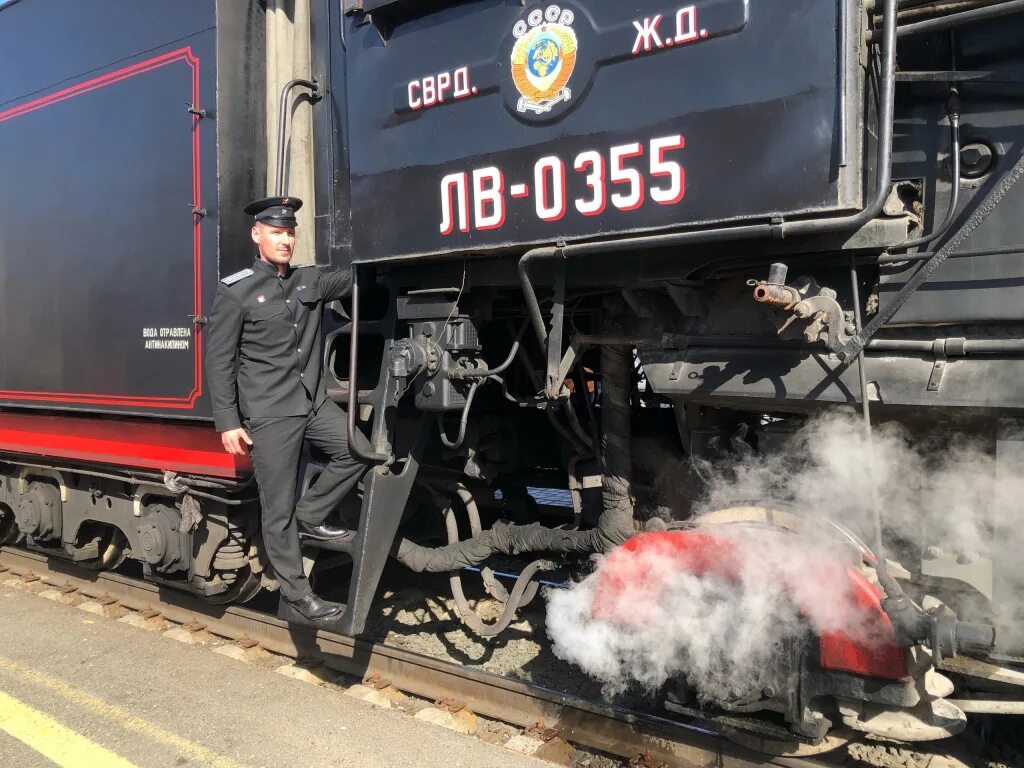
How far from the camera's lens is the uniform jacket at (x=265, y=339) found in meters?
3.11

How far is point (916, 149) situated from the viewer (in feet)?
7.22

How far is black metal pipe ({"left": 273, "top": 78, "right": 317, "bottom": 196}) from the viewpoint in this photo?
10.5 ft

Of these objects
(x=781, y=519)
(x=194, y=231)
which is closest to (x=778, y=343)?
(x=781, y=519)

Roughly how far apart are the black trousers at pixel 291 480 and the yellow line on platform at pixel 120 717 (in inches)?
26.0

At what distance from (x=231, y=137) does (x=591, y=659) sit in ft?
9.01

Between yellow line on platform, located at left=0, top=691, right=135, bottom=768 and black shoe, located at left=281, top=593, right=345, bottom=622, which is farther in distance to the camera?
black shoe, located at left=281, top=593, right=345, bottom=622

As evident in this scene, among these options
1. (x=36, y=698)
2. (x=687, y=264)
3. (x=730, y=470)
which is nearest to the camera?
(x=687, y=264)

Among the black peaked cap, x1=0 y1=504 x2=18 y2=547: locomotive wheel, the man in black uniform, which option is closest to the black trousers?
the man in black uniform

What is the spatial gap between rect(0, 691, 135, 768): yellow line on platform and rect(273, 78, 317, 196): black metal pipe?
7.56 feet

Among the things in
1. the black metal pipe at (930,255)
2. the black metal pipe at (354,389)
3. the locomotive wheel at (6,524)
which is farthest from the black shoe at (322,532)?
the locomotive wheel at (6,524)

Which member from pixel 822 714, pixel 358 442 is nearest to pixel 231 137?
pixel 358 442

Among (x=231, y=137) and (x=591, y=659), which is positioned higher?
(x=231, y=137)

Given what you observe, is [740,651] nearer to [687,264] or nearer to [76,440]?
[687,264]

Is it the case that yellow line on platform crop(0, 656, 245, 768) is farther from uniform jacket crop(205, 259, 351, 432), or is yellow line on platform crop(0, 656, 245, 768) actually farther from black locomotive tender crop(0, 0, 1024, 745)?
uniform jacket crop(205, 259, 351, 432)
